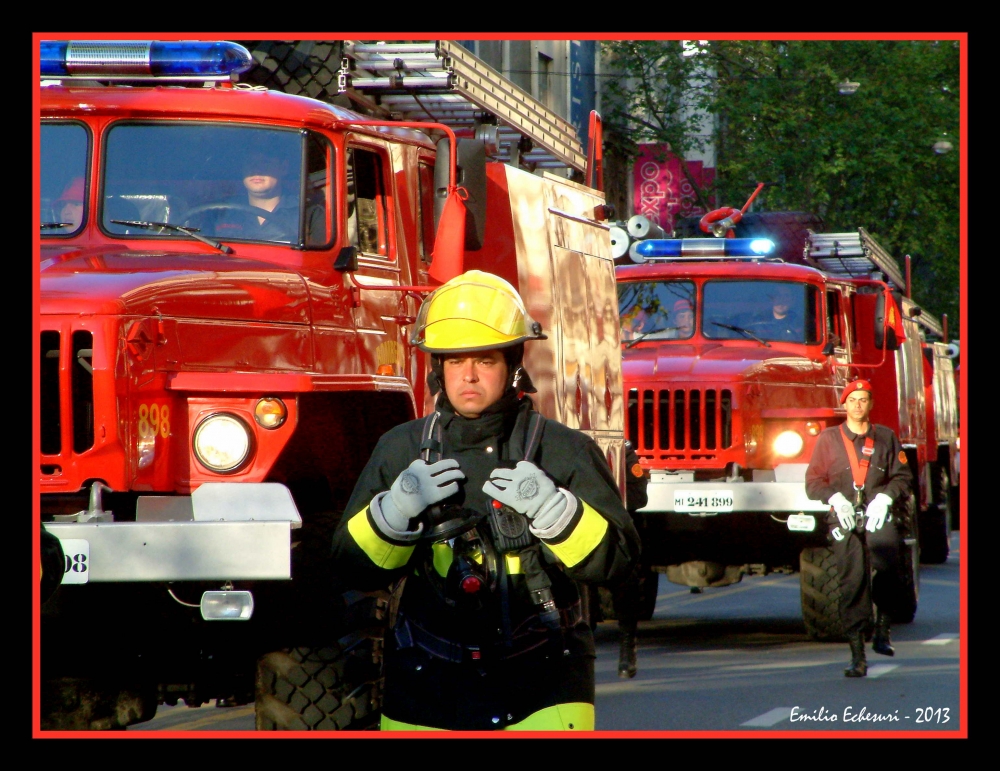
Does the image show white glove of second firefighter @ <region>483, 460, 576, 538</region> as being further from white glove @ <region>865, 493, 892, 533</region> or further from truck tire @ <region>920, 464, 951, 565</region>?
truck tire @ <region>920, 464, 951, 565</region>

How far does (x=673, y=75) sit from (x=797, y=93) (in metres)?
1.93

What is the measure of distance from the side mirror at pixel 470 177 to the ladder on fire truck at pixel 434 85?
30.2 inches

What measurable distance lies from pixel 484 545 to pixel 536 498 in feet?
0.77

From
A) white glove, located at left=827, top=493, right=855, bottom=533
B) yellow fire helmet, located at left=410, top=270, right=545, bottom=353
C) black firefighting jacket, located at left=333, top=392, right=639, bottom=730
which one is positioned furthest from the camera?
white glove, located at left=827, top=493, right=855, bottom=533

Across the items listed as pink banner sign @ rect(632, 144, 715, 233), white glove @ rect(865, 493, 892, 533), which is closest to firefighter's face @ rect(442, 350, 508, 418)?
white glove @ rect(865, 493, 892, 533)

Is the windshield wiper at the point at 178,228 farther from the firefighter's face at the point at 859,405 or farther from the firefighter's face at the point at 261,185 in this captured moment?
the firefighter's face at the point at 859,405

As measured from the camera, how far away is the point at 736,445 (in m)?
12.9

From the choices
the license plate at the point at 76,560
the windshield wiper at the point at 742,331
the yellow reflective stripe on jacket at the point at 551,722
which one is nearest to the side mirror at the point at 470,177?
the license plate at the point at 76,560

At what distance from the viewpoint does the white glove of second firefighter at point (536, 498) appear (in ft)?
13.7

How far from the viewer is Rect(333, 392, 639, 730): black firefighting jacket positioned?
4266mm

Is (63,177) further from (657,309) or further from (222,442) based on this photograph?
(657,309)

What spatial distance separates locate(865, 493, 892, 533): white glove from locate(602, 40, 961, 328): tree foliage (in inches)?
440

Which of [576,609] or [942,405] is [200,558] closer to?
[576,609]

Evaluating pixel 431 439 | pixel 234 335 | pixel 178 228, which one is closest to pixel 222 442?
pixel 234 335
